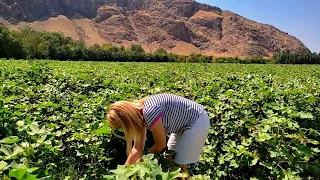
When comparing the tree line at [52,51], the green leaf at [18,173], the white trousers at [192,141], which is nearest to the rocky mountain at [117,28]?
the tree line at [52,51]

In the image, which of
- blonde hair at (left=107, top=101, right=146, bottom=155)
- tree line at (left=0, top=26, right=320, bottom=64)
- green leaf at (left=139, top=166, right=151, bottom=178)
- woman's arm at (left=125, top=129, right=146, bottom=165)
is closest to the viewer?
green leaf at (left=139, top=166, right=151, bottom=178)

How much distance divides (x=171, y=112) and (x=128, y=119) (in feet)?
1.74

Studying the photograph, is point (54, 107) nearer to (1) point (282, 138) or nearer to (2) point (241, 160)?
(2) point (241, 160)

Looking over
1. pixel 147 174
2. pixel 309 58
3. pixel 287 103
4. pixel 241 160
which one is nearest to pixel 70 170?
pixel 241 160

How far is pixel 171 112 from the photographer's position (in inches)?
137

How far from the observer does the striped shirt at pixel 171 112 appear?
323 centimetres

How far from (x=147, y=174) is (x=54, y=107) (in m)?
3.01

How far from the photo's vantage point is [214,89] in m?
7.30

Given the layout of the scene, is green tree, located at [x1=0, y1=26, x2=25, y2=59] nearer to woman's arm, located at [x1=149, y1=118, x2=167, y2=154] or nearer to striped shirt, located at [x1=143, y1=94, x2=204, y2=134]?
striped shirt, located at [x1=143, y1=94, x2=204, y2=134]

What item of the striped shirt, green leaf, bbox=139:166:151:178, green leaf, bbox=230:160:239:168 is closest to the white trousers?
the striped shirt

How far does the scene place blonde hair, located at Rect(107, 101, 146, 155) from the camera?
10.4 ft

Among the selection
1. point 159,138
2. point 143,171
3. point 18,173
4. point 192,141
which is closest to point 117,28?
point 192,141

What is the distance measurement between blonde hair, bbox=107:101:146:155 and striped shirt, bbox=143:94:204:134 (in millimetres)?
81

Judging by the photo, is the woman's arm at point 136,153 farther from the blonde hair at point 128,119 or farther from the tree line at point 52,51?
the tree line at point 52,51
